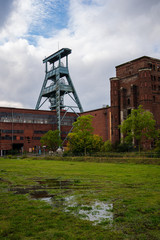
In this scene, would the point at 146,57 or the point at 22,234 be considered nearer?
the point at 22,234

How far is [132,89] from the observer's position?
2435 inches

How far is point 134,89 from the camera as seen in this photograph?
62.4m

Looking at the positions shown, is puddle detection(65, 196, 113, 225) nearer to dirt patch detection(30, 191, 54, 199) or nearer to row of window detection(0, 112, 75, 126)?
dirt patch detection(30, 191, 54, 199)

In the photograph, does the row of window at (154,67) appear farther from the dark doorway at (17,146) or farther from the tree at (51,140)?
the dark doorway at (17,146)

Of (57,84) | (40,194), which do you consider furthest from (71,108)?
(40,194)

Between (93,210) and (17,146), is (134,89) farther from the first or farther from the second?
(93,210)

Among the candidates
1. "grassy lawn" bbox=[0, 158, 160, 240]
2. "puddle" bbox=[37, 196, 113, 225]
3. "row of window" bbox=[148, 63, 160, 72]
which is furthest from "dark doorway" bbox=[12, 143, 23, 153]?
"puddle" bbox=[37, 196, 113, 225]

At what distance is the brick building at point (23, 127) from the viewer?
77.5 meters

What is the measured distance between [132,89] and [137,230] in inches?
2276

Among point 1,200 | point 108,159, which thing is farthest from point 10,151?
point 1,200

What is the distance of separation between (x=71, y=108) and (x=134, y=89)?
1276 inches

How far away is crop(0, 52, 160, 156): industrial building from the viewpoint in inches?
2422

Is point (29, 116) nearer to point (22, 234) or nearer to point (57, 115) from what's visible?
point (57, 115)

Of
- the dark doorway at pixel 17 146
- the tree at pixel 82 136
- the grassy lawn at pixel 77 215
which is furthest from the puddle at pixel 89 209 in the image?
the dark doorway at pixel 17 146
